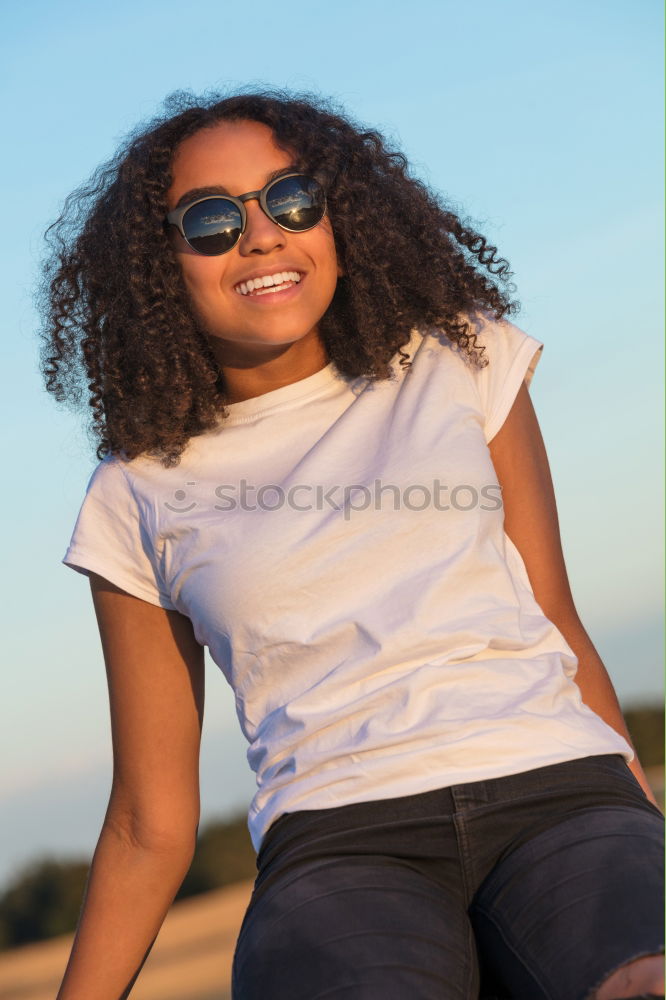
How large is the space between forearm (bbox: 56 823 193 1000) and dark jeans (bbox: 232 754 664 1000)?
0.48 m

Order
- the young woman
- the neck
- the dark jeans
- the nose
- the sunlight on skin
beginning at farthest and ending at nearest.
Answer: the neck < the nose < the young woman < the dark jeans < the sunlight on skin

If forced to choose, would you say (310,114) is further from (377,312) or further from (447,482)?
(447,482)

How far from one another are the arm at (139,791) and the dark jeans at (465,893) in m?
0.48

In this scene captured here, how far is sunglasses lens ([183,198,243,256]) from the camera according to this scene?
269 centimetres

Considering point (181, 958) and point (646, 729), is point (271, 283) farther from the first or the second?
point (646, 729)

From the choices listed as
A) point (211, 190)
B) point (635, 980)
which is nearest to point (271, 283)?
point (211, 190)

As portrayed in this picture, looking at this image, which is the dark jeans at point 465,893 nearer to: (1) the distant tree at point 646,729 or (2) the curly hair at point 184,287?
(2) the curly hair at point 184,287

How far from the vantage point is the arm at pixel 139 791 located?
2578 mm

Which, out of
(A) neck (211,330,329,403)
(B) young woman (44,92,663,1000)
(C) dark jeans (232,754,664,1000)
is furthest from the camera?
(A) neck (211,330,329,403)

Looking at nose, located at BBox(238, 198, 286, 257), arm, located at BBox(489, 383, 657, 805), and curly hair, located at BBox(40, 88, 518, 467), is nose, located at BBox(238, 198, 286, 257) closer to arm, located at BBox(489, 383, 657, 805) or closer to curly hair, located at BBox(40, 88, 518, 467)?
curly hair, located at BBox(40, 88, 518, 467)

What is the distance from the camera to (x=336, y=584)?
2357 millimetres

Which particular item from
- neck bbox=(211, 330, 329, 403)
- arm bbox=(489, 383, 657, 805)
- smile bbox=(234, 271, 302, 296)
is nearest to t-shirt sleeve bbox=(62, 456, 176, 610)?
neck bbox=(211, 330, 329, 403)

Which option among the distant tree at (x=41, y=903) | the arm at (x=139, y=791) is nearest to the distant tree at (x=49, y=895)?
the distant tree at (x=41, y=903)

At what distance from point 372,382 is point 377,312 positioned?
0.21m
